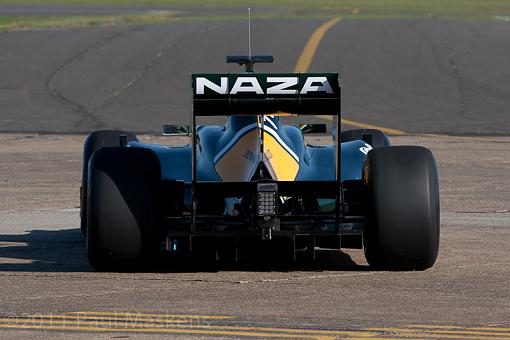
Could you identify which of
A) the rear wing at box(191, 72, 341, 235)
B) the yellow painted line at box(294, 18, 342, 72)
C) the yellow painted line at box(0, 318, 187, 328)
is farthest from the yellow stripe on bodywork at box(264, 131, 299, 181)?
the yellow painted line at box(294, 18, 342, 72)

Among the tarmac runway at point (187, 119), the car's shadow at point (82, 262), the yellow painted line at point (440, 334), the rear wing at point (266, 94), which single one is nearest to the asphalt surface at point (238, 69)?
the tarmac runway at point (187, 119)

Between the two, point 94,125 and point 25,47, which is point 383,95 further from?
point 25,47

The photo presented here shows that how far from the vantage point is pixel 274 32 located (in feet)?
137

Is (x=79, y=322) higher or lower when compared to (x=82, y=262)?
higher

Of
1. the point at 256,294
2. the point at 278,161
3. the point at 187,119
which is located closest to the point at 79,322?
the point at 256,294

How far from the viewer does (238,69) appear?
105 feet

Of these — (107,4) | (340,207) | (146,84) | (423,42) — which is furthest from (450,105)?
(107,4)

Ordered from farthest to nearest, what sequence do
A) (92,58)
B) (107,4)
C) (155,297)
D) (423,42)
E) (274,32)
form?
(107,4)
(274,32)
(423,42)
(92,58)
(155,297)

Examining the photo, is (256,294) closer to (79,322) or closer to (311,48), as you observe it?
(79,322)

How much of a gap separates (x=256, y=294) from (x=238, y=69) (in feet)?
73.8

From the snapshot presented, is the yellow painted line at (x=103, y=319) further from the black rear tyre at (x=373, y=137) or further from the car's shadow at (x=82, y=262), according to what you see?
the black rear tyre at (x=373, y=137)

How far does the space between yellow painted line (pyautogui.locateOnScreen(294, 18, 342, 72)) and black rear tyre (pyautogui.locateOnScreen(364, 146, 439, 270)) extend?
21.9 m

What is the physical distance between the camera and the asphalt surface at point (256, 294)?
8.62 metres

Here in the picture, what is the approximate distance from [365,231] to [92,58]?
25998 millimetres
